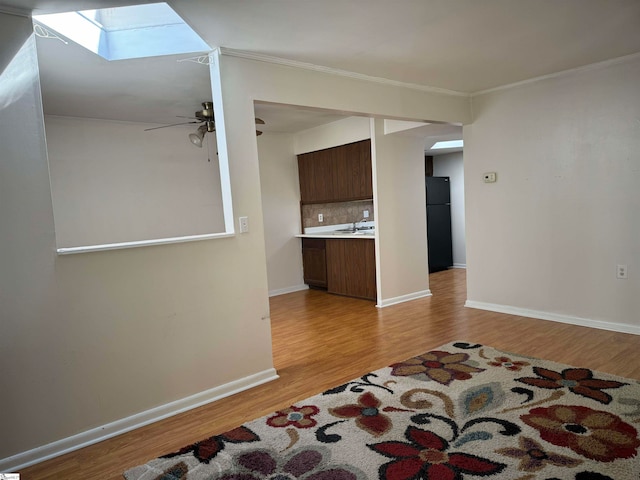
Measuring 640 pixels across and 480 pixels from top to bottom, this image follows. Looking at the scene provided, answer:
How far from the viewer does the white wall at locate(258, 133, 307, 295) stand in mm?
6098

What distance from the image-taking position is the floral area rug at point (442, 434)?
1.87 m

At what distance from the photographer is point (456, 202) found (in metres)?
7.69

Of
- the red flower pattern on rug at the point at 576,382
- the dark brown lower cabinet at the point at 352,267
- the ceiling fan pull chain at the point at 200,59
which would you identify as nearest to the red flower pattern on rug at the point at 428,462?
the red flower pattern on rug at the point at 576,382

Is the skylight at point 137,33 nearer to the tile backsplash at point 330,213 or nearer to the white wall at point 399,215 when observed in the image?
the white wall at point 399,215

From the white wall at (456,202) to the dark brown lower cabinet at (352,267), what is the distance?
120 inches

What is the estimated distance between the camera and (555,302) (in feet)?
13.2

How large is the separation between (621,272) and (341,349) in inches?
101

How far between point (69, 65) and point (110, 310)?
1.88 m

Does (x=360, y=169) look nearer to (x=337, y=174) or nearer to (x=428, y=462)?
(x=337, y=174)

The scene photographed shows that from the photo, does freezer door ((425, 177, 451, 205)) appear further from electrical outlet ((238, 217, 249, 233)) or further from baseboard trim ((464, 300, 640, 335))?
electrical outlet ((238, 217, 249, 233))

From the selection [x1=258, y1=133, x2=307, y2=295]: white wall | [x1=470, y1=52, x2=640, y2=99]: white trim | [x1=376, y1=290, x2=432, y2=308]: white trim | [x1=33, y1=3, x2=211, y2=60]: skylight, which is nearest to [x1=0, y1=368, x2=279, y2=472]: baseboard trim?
[x1=376, y1=290, x2=432, y2=308]: white trim

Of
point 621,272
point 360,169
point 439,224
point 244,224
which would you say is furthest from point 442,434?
point 439,224

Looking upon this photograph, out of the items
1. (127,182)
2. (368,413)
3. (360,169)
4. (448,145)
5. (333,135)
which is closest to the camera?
(368,413)

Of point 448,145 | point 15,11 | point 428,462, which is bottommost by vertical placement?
point 428,462
